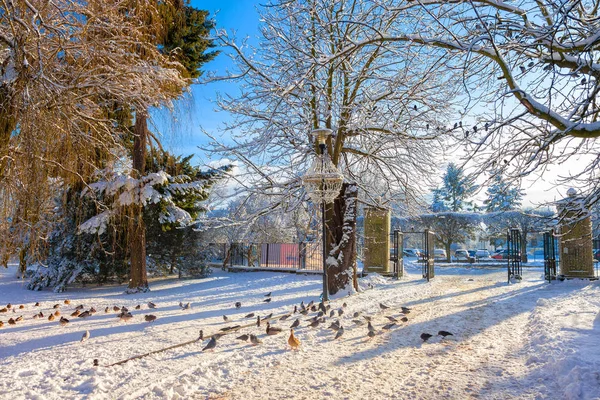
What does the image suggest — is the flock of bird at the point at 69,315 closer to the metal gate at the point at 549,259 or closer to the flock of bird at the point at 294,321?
the flock of bird at the point at 294,321

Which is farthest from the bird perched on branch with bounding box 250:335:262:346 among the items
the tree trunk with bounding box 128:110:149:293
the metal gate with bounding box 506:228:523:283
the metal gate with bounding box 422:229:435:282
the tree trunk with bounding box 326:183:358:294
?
the metal gate with bounding box 506:228:523:283

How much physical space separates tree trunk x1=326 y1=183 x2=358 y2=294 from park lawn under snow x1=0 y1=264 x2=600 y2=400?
3.77 ft

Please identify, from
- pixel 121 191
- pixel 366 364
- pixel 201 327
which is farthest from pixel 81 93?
pixel 121 191

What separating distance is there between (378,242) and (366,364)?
11.8 meters

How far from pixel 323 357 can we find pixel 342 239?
5875 millimetres

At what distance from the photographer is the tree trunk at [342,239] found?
11.2m

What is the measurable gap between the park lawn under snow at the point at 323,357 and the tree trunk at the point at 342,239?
3.77ft

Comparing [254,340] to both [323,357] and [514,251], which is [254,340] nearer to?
[323,357]

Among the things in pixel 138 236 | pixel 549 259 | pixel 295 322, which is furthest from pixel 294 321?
pixel 549 259

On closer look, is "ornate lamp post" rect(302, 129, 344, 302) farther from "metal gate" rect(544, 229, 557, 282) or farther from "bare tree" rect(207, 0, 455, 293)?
"metal gate" rect(544, 229, 557, 282)

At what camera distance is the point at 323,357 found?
552cm

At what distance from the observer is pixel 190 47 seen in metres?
12.9

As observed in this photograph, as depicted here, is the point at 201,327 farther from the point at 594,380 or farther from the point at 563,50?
the point at 563,50

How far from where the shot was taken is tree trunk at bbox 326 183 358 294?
11188 millimetres
